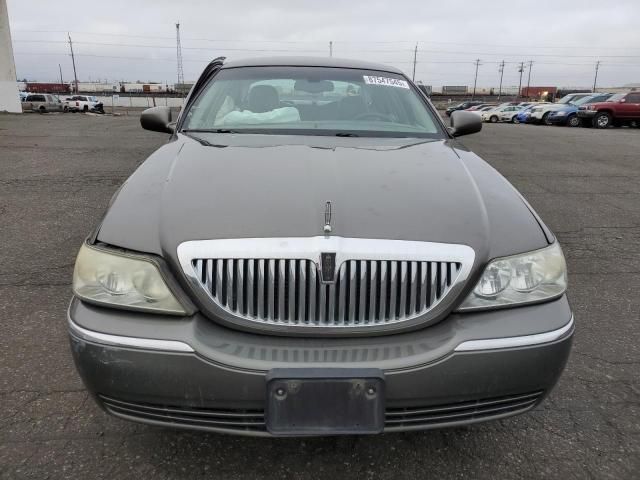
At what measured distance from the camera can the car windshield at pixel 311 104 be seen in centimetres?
305

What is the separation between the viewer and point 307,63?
12.1 ft

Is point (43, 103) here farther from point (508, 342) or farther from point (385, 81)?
point (508, 342)

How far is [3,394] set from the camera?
238 cm

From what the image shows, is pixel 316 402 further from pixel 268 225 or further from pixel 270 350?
pixel 268 225

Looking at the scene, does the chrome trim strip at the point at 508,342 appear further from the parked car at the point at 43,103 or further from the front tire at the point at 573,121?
the parked car at the point at 43,103

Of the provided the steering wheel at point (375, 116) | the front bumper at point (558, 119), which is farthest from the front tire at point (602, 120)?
the steering wheel at point (375, 116)

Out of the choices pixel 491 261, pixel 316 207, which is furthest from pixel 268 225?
pixel 491 261

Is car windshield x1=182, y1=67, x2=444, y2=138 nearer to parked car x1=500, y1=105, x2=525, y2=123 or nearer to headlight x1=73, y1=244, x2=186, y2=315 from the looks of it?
headlight x1=73, y1=244, x2=186, y2=315

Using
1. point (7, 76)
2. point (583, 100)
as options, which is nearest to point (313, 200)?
point (583, 100)

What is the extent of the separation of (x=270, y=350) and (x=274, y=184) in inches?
27.3

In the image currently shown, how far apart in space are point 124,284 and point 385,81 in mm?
2454

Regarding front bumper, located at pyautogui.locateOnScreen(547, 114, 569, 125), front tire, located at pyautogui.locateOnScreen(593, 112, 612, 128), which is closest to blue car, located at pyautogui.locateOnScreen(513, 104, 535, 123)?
front bumper, located at pyautogui.locateOnScreen(547, 114, 569, 125)

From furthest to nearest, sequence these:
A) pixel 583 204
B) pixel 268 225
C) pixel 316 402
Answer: pixel 583 204 → pixel 268 225 → pixel 316 402

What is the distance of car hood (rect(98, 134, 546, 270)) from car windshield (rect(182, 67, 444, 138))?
557 mm
